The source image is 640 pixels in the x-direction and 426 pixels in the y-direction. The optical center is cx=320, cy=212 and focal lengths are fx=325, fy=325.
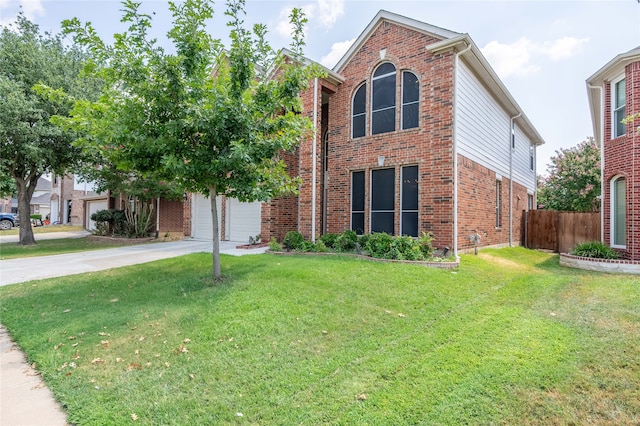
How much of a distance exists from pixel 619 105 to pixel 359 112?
8083mm

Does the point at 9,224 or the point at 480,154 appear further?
the point at 9,224

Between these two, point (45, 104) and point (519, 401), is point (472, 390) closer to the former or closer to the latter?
point (519, 401)

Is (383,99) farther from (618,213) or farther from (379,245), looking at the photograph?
(618,213)

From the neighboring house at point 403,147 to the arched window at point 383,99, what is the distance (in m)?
0.03

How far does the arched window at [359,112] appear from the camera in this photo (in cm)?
1144

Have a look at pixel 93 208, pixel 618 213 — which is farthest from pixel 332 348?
pixel 93 208

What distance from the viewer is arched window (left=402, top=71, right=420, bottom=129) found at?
10242mm

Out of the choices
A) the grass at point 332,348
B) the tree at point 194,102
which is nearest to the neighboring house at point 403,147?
the grass at point 332,348

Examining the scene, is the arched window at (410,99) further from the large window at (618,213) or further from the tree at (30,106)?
the tree at (30,106)

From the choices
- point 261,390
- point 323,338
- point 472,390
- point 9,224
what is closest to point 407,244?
point 323,338

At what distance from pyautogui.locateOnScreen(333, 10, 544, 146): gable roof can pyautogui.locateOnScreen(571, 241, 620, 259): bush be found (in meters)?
6.28

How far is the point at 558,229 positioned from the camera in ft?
45.4

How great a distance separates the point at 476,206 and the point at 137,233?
14.8 metres

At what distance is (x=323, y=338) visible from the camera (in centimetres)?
412
